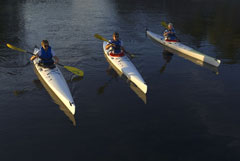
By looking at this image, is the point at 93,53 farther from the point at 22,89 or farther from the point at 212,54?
the point at 212,54

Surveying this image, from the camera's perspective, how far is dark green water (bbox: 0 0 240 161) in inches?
380

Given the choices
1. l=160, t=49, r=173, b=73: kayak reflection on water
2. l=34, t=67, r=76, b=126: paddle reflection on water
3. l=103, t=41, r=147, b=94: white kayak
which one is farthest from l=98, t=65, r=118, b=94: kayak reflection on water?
l=160, t=49, r=173, b=73: kayak reflection on water

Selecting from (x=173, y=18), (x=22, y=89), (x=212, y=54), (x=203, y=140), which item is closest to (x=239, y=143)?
(x=203, y=140)

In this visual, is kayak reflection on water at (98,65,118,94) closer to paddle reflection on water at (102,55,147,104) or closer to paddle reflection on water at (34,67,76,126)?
paddle reflection on water at (102,55,147,104)

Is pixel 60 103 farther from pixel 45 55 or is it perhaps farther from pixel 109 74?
pixel 109 74

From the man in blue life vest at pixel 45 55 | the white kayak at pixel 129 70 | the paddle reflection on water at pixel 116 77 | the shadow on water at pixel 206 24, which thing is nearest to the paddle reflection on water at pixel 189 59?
the shadow on water at pixel 206 24

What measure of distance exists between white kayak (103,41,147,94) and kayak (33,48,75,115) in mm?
4030

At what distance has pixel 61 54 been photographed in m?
19.4

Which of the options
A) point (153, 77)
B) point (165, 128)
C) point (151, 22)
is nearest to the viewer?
point (165, 128)

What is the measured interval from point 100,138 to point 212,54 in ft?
51.5

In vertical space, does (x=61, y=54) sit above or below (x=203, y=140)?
above

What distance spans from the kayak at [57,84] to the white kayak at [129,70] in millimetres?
4030

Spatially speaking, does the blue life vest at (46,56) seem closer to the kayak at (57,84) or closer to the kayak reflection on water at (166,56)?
the kayak at (57,84)

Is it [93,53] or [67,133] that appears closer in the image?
[67,133]
